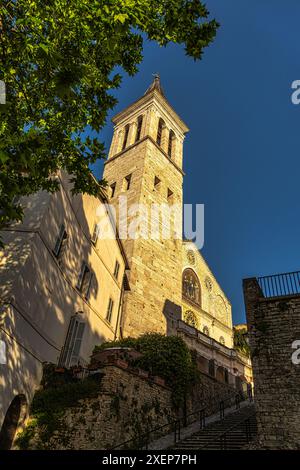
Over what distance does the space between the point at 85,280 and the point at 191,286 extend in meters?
14.7

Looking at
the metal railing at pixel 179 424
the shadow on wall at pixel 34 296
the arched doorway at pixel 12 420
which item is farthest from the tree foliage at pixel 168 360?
the arched doorway at pixel 12 420

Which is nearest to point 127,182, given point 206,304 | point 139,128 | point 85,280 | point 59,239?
point 139,128

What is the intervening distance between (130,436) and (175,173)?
69.6 ft

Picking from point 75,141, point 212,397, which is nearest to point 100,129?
point 75,141

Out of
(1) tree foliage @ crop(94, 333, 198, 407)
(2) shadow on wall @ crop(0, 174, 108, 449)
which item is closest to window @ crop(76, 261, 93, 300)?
(2) shadow on wall @ crop(0, 174, 108, 449)

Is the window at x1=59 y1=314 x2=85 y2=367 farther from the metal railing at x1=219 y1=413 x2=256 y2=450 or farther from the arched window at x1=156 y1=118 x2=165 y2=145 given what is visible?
the arched window at x1=156 y1=118 x2=165 y2=145

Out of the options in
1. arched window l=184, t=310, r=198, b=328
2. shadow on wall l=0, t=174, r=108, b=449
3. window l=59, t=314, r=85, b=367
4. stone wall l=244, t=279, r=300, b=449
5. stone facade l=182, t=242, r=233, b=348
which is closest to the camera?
shadow on wall l=0, t=174, r=108, b=449

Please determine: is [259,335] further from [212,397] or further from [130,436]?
[212,397]

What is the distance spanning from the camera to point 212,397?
52.7 ft

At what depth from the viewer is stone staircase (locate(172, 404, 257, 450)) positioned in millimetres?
9727

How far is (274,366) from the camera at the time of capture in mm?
9906

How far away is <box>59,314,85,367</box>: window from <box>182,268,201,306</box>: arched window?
48.2 ft

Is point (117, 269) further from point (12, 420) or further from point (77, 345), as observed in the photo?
point (12, 420)

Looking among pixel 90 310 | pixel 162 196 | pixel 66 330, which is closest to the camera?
pixel 66 330
